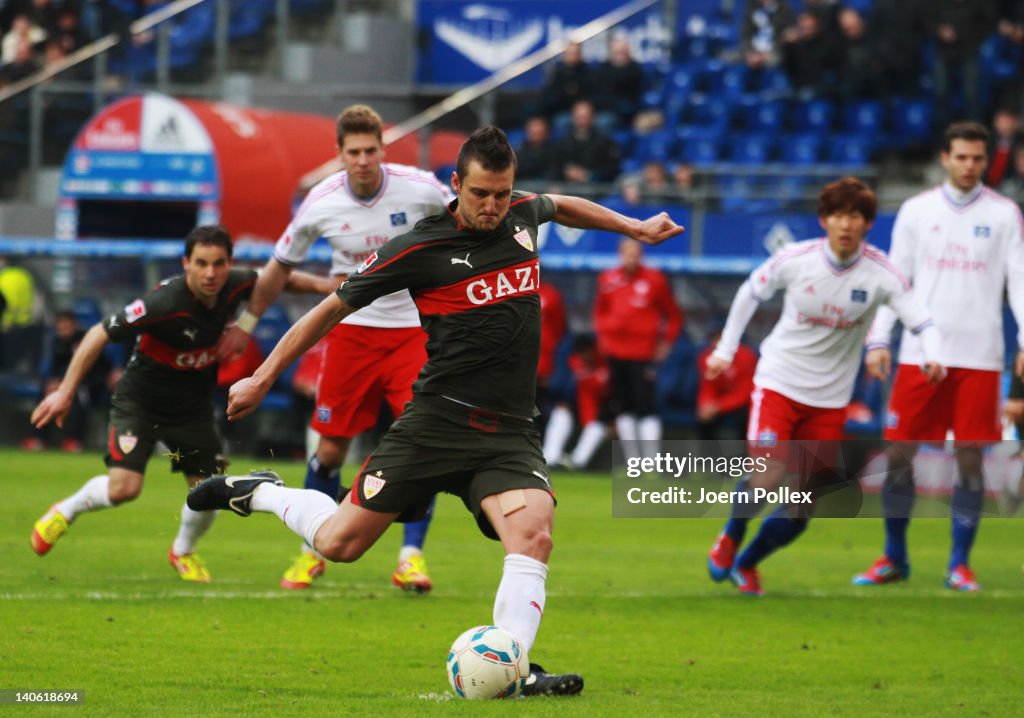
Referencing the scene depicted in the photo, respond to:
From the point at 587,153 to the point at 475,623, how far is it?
43.6 ft

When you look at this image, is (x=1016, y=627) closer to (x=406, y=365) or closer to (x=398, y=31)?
(x=406, y=365)

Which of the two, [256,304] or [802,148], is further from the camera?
[802,148]

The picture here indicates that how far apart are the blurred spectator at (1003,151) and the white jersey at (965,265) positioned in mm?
8744

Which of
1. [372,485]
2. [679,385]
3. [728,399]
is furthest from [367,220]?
[679,385]

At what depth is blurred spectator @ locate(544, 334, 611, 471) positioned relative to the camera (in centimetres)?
1655

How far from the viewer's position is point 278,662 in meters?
6.44

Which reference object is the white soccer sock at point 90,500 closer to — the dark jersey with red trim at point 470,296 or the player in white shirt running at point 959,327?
the dark jersey with red trim at point 470,296

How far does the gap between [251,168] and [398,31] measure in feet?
21.4

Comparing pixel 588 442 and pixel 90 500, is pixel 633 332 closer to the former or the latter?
pixel 588 442

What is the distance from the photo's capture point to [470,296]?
19.6ft

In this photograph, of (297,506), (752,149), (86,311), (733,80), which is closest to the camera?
(297,506)

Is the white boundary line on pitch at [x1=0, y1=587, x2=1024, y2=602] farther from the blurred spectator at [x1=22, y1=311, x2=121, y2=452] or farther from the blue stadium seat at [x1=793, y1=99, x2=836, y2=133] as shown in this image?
the blue stadium seat at [x1=793, y1=99, x2=836, y2=133]

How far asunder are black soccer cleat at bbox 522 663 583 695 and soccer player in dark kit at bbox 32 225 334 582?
3304mm
